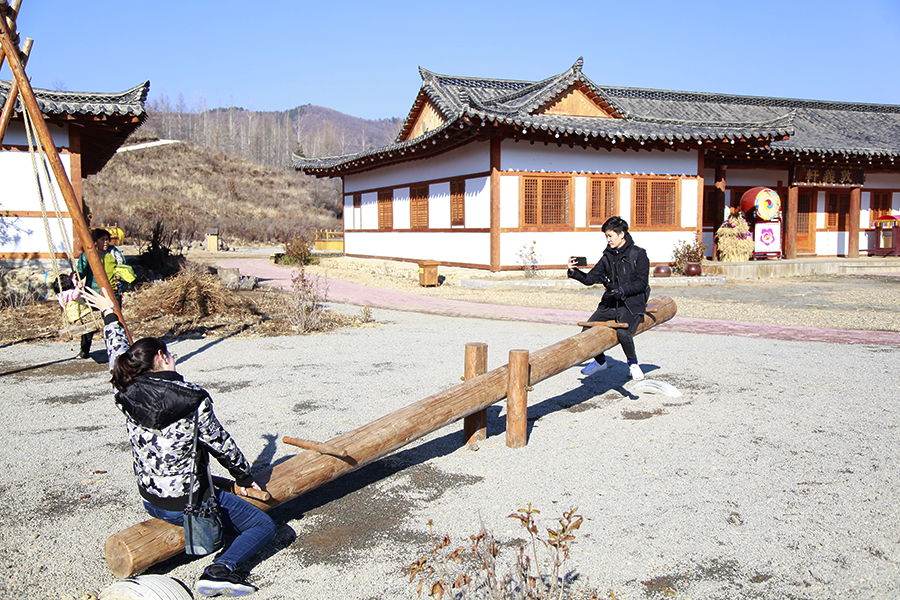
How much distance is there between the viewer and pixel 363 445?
12.4 ft

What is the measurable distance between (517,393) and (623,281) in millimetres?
2105

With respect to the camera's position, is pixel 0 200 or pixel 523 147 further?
pixel 523 147

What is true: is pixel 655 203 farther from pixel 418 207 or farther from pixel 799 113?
pixel 799 113

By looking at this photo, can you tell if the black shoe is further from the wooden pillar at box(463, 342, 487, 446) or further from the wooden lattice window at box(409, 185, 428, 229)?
the wooden lattice window at box(409, 185, 428, 229)

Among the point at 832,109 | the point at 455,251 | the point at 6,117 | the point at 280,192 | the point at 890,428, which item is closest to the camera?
the point at 890,428

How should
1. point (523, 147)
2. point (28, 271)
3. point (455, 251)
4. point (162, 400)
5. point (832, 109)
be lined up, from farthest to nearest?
point (832, 109)
point (455, 251)
point (523, 147)
point (28, 271)
point (162, 400)

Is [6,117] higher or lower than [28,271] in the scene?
higher

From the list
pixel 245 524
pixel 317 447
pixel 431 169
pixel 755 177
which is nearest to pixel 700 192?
pixel 755 177

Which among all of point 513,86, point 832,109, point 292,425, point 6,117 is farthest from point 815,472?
point 832,109

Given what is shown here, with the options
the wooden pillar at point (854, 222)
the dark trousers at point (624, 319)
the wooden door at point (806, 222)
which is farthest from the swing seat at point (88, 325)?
the wooden pillar at point (854, 222)

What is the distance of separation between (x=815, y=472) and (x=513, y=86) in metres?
21.2

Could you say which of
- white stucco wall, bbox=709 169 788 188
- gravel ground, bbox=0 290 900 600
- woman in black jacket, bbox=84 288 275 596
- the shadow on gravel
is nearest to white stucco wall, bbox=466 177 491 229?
gravel ground, bbox=0 290 900 600

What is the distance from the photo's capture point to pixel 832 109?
27484 mm

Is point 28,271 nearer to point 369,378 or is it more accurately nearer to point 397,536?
point 369,378
